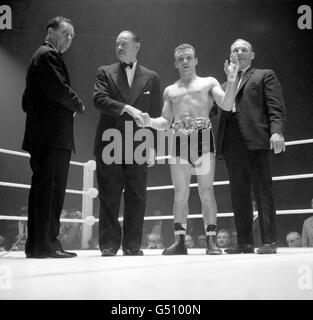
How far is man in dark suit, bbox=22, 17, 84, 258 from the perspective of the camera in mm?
1771

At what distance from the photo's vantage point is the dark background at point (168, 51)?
14.6 ft

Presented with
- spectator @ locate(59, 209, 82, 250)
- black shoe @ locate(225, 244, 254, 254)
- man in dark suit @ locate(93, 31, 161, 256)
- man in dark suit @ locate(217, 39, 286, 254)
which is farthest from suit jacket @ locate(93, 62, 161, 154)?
spectator @ locate(59, 209, 82, 250)

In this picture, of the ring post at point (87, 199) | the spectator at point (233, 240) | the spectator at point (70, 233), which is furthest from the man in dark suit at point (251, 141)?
the spectator at point (70, 233)

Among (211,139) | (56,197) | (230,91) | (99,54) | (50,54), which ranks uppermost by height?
(99,54)

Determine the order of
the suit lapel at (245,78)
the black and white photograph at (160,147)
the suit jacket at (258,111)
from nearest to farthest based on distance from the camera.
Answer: the black and white photograph at (160,147) < the suit jacket at (258,111) < the suit lapel at (245,78)

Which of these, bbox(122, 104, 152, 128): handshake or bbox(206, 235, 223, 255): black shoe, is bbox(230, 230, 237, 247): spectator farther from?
bbox(122, 104, 152, 128): handshake

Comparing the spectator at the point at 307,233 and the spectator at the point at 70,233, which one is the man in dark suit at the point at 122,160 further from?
the spectator at the point at 70,233

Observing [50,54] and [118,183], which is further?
[118,183]

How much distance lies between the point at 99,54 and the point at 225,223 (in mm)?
2483

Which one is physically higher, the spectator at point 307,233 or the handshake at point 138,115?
the handshake at point 138,115

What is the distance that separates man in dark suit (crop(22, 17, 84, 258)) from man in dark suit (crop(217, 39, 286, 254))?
0.74m
